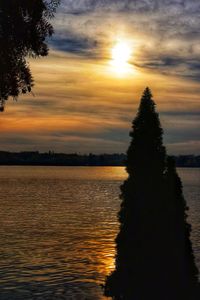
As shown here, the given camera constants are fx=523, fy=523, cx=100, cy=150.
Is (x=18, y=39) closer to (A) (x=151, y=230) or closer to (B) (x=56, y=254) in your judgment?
(A) (x=151, y=230)

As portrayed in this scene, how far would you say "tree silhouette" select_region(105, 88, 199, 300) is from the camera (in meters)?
22.2

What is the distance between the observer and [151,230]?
22375 mm

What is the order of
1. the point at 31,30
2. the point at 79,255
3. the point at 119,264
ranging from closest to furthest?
the point at 31,30
the point at 119,264
the point at 79,255

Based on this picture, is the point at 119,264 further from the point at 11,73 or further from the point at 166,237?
the point at 11,73

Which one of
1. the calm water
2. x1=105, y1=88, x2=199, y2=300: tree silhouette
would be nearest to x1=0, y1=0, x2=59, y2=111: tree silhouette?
x1=105, y1=88, x2=199, y2=300: tree silhouette

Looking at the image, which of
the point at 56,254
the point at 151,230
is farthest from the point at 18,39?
the point at 56,254

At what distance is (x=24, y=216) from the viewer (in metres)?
90.6

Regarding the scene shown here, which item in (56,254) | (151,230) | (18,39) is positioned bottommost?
(56,254)

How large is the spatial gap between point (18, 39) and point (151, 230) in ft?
31.9

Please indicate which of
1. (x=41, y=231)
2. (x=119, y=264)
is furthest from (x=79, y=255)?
(x=119, y=264)

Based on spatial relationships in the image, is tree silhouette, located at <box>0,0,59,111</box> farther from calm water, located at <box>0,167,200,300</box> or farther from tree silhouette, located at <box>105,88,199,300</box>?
calm water, located at <box>0,167,200,300</box>

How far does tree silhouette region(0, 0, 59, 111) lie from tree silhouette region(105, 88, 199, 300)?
540 cm

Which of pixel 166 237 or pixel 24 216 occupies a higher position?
pixel 166 237

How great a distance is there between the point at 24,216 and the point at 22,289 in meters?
54.5
